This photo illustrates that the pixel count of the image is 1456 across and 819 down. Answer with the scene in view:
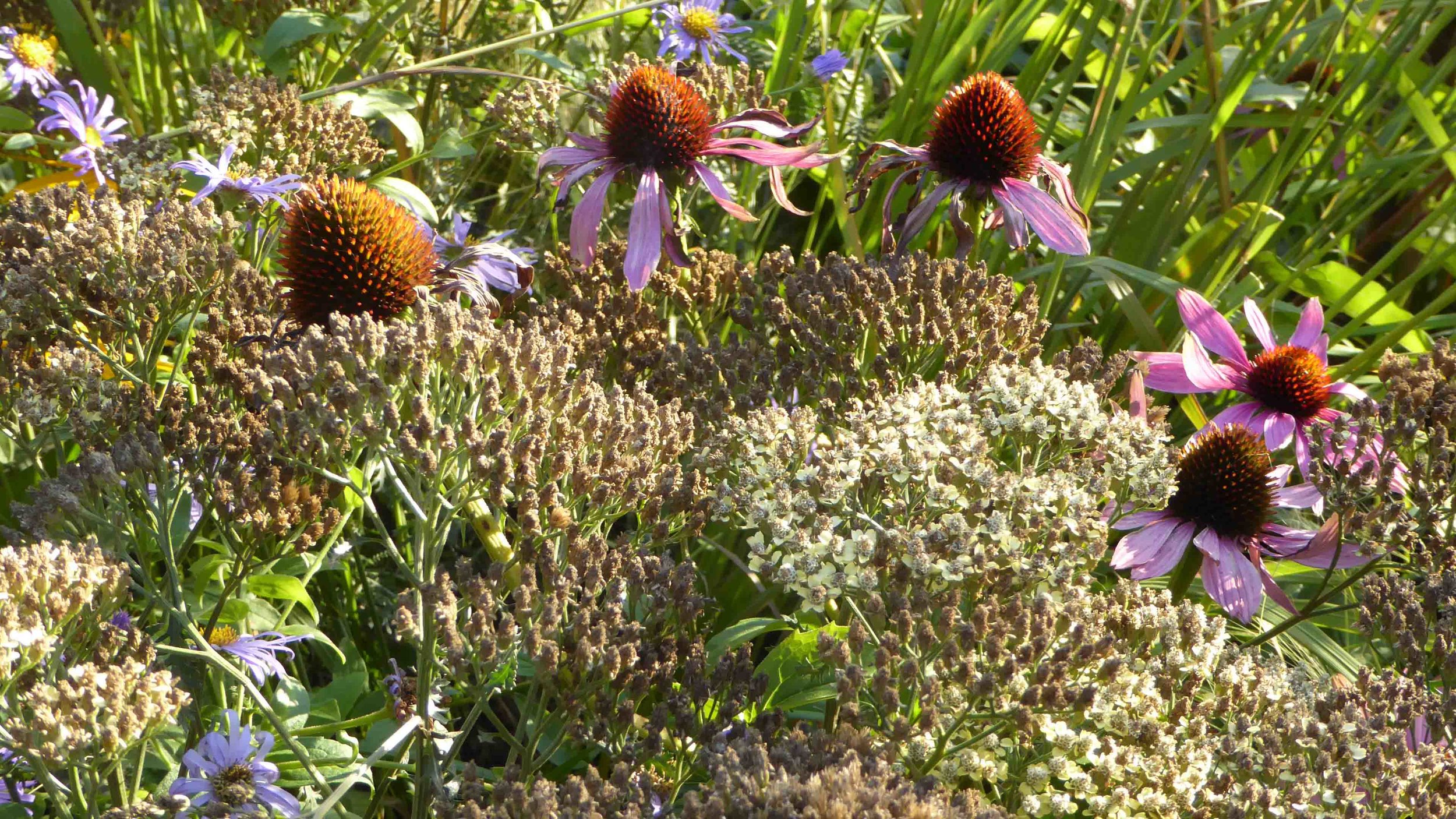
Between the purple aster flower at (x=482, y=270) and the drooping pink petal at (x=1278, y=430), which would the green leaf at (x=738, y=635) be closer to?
the purple aster flower at (x=482, y=270)

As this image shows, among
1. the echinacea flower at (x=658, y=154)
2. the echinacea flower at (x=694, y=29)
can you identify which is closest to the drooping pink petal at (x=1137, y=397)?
the echinacea flower at (x=658, y=154)

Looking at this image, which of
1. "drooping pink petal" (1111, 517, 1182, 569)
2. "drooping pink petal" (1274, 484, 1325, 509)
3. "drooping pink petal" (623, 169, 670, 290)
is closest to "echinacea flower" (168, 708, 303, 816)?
"drooping pink petal" (623, 169, 670, 290)

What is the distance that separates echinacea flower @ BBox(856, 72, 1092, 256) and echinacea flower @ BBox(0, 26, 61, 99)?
188 centimetres

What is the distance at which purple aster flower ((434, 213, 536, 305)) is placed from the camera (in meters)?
2.10

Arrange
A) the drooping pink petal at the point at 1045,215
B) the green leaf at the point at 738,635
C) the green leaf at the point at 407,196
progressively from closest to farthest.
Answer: the green leaf at the point at 738,635 → the drooping pink petal at the point at 1045,215 → the green leaf at the point at 407,196

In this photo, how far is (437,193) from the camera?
313cm

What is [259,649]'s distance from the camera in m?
1.86

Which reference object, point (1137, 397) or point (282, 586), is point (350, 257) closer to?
point (282, 586)

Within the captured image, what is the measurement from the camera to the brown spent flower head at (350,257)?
190 cm

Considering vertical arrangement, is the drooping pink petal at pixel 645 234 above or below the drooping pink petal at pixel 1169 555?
above

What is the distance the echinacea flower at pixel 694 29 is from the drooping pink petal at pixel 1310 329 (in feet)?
4.33

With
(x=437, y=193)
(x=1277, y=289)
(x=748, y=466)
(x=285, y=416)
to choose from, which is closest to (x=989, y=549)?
(x=748, y=466)

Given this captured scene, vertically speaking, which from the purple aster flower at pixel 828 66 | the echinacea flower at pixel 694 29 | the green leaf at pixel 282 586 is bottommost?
the green leaf at pixel 282 586

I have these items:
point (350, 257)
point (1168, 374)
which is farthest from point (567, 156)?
point (1168, 374)
